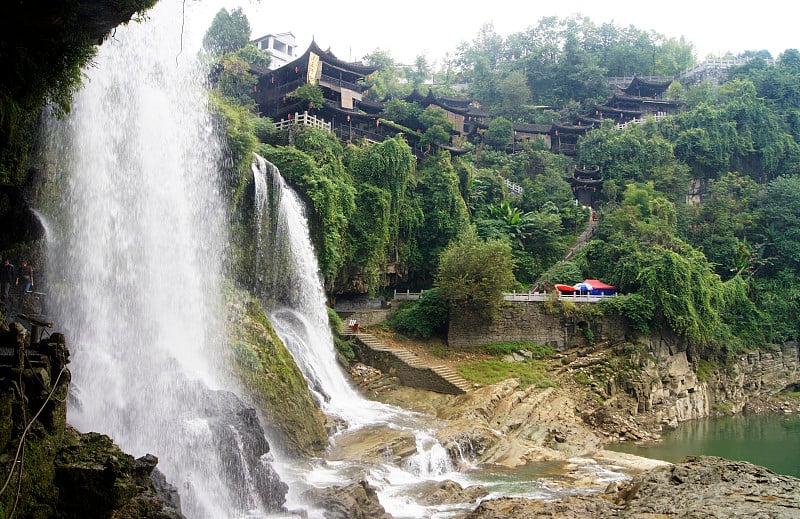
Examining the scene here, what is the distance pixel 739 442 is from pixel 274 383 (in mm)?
15812

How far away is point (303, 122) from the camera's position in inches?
1084

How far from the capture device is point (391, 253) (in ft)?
90.5

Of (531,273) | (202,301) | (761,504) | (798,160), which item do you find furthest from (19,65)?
(798,160)

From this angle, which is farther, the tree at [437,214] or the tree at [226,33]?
the tree at [226,33]

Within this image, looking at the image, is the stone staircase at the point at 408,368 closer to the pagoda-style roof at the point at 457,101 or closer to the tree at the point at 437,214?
the tree at the point at 437,214

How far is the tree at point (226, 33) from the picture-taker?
153 feet

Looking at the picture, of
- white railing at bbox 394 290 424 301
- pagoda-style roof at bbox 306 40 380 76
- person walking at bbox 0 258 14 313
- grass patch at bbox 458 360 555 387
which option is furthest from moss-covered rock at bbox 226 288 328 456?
pagoda-style roof at bbox 306 40 380 76

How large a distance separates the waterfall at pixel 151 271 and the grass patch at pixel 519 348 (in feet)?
35.3

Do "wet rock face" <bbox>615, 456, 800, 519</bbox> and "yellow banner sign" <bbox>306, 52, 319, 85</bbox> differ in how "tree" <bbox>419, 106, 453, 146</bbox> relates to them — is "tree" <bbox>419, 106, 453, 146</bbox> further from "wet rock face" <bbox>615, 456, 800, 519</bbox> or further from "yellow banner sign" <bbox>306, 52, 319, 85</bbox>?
"wet rock face" <bbox>615, 456, 800, 519</bbox>

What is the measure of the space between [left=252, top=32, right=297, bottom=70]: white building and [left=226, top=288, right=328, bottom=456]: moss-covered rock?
51.5 m

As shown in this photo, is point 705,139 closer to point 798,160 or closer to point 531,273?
point 798,160

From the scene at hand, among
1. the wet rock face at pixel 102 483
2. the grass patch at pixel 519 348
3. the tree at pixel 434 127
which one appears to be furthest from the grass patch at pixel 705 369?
the wet rock face at pixel 102 483

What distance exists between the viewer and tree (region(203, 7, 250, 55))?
153 feet

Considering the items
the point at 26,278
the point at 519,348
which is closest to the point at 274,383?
the point at 26,278
